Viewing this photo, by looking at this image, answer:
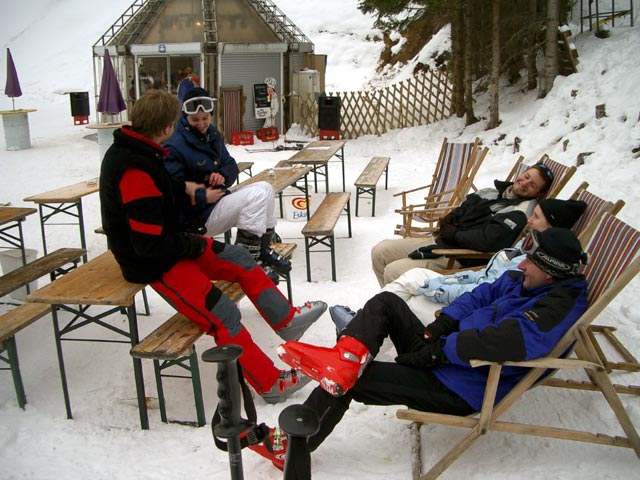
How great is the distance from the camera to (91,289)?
2.83 metres

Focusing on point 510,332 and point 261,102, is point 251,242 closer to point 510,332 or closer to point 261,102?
point 510,332

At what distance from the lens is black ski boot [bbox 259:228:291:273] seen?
12.7 ft

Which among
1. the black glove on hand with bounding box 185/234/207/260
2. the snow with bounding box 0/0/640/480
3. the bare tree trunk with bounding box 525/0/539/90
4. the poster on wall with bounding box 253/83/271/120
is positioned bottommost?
the snow with bounding box 0/0/640/480

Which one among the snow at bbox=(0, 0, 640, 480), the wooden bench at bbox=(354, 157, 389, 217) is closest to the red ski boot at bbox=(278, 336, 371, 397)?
the snow at bbox=(0, 0, 640, 480)

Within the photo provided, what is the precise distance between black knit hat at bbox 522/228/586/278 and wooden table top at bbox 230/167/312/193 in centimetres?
312

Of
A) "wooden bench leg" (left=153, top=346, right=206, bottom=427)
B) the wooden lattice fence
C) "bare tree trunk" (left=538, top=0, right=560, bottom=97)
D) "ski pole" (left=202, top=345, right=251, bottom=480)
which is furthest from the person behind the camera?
the wooden lattice fence

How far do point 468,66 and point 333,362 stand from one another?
961 cm

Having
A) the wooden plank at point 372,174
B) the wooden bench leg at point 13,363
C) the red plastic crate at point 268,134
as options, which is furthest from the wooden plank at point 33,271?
the red plastic crate at point 268,134

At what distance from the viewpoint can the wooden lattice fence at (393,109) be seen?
12.2 m

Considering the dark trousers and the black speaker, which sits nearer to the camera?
the dark trousers

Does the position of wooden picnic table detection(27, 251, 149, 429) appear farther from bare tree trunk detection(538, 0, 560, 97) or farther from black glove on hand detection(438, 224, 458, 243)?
bare tree trunk detection(538, 0, 560, 97)

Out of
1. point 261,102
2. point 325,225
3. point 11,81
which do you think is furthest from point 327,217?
point 11,81

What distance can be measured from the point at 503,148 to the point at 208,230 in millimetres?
6420

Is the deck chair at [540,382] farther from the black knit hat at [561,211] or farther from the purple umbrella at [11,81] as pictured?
the purple umbrella at [11,81]
